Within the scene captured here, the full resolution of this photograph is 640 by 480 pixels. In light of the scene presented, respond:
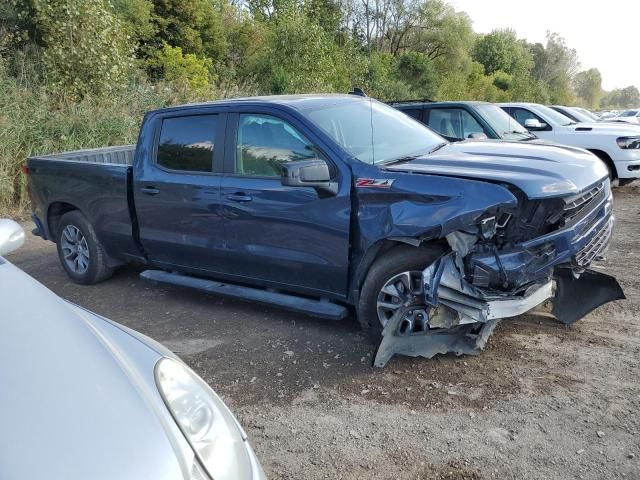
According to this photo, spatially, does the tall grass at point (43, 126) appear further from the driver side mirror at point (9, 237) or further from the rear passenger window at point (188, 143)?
the driver side mirror at point (9, 237)

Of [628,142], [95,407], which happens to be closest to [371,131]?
[95,407]

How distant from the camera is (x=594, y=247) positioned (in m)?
3.84

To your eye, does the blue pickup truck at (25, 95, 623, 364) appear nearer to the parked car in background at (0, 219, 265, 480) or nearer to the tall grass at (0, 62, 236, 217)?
the parked car in background at (0, 219, 265, 480)

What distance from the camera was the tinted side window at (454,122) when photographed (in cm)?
898

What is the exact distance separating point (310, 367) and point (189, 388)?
200cm

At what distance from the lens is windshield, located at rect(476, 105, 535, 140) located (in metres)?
8.81

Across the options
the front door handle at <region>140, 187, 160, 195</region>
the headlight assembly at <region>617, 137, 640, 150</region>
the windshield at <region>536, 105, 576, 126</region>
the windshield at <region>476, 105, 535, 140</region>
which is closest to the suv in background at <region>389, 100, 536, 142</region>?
the windshield at <region>476, 105, 535, 140</region>

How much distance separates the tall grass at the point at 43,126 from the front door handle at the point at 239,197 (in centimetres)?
659

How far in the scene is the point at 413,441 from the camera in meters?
3.10

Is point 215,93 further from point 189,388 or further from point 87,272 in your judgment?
point 189,388

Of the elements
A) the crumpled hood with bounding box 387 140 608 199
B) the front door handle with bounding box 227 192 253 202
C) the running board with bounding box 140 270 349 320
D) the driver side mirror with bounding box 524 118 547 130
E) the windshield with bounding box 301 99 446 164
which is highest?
the windshield with bounding box 301 99 446 164

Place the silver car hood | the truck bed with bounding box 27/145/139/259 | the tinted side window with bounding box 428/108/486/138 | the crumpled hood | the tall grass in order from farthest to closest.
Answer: the tall grass
the tinted side window with bounding box 428/108/486/138
the truck bed with bounding box 27/145/139/259
the crumpled hood
the silver car hood

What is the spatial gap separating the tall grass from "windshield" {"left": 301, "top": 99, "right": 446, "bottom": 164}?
23.6 ft

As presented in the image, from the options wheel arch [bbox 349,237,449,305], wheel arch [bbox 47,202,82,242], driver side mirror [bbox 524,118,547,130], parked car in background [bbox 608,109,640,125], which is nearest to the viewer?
wheel arch [bbox 349,237,449,305]
